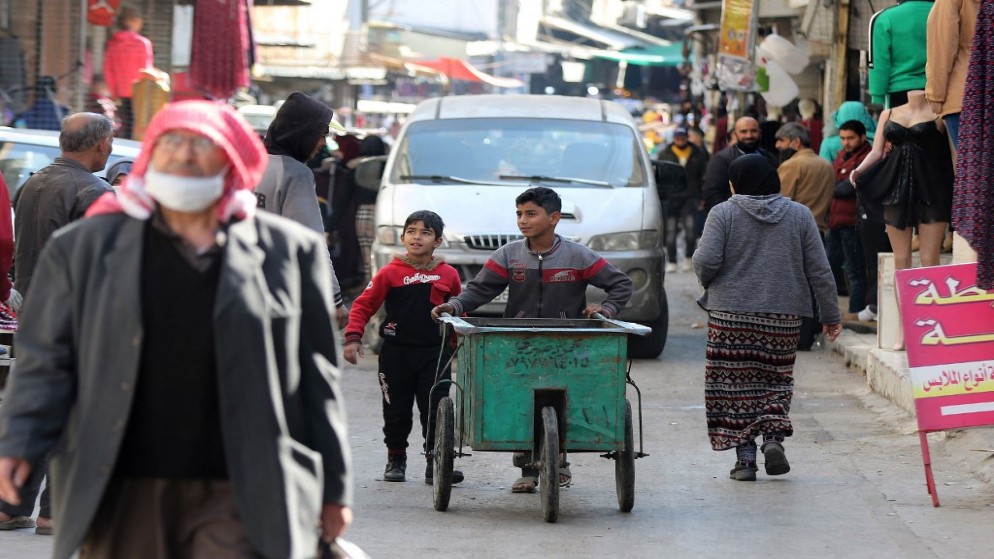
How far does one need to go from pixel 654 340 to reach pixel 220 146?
29.6 ft

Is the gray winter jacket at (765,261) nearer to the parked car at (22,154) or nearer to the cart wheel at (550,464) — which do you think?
the cart wheel at (550,464)

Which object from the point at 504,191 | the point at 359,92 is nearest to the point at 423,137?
the point at 504,191

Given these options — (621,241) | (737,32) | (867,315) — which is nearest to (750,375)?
(621,241)

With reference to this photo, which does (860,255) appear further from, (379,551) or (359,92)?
(359,92)

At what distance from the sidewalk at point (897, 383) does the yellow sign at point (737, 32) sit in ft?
18.0

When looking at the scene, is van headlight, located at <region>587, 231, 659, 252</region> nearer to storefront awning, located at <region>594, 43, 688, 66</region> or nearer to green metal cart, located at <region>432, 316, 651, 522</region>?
green metal cart, located at <region>432, 316, 651, 522</region>

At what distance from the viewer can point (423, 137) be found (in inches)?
488

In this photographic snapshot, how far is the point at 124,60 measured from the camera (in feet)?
57.0

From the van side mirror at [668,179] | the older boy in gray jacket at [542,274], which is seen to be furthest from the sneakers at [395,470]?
the van side mirror at [668,179]

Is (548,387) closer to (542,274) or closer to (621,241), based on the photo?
(542,274)

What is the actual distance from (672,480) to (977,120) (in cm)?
234

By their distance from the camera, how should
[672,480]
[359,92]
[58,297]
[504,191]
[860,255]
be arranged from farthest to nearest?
[359,92], [860,255], [504,191], [672,480], [58,297]

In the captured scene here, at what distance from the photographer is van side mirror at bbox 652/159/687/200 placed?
Result: 12.4 m

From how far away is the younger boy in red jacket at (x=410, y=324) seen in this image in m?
7.52
